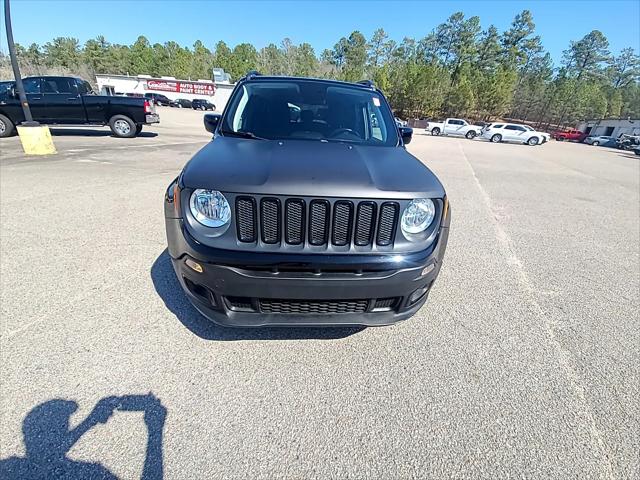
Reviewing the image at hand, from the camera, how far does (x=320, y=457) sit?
1.60 metres

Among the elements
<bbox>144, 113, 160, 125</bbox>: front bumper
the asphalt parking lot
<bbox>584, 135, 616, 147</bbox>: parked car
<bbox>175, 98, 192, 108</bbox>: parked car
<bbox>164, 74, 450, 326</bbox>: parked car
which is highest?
<bbox>164, 74, 450, 326</bbox>: parked car

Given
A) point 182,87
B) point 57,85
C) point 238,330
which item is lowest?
point 238,330

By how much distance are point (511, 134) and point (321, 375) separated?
34943 millimetres

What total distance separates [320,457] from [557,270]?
12.0ft

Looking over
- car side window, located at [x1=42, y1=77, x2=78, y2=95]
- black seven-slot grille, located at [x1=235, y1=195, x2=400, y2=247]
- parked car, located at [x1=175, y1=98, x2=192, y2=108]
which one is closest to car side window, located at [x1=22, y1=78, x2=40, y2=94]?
car side window, located at [x1=42, y1=77, x2=78, y2=95]

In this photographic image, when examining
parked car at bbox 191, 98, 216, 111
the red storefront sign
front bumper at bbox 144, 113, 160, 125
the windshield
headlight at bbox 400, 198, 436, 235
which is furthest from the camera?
the red storefront sign

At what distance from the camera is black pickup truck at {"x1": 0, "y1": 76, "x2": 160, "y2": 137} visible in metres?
10.4

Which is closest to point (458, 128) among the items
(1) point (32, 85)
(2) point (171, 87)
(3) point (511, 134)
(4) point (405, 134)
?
(3) point (511, 134)

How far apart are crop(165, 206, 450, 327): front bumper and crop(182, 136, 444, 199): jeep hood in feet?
1.15

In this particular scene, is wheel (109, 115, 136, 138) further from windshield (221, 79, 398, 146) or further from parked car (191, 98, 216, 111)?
parked car (191, 98, 216, 111)

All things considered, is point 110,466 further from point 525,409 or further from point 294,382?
point 525,409

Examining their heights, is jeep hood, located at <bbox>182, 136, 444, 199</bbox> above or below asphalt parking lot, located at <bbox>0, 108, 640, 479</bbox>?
above

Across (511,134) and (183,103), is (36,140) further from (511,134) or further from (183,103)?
(183,103)

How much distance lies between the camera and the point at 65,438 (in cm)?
159
